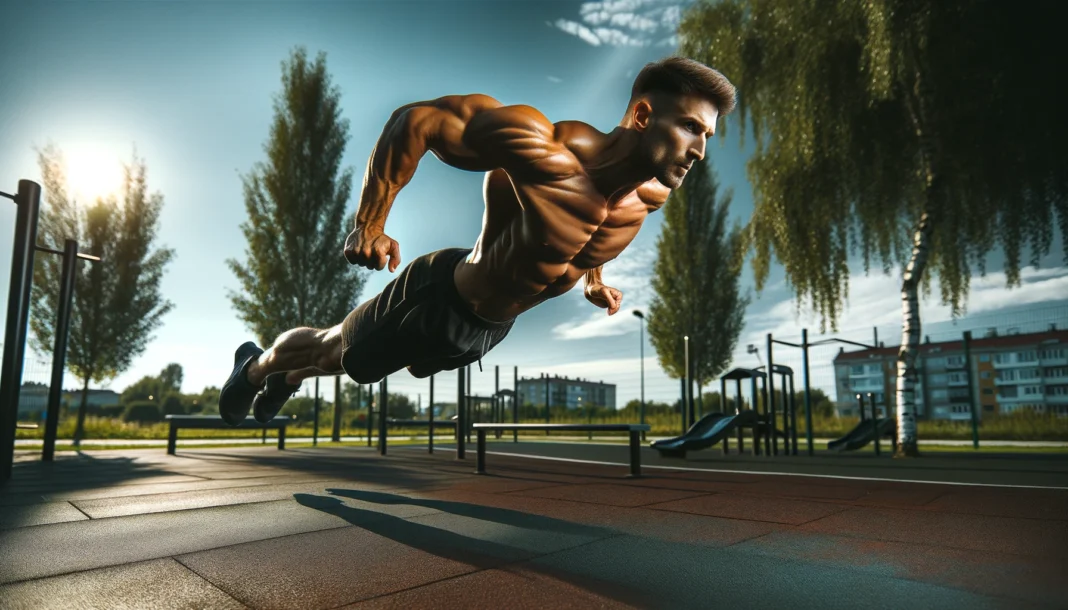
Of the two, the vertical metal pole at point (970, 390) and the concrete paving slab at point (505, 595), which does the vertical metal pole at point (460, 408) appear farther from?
the vertical metal pole at point (970, 390)

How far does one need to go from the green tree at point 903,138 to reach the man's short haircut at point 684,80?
7.68 meters

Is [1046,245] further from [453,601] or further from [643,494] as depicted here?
[453,601]

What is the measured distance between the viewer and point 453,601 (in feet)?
4.78

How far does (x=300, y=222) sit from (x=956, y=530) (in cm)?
1690

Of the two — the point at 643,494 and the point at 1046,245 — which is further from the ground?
the point at 1046,245

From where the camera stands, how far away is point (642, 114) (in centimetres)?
161

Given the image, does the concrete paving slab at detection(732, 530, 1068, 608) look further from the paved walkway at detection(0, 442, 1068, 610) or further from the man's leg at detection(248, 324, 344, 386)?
the man's leg at detection(248, 324, 344, 386)

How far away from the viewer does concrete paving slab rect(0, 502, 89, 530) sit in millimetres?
2525

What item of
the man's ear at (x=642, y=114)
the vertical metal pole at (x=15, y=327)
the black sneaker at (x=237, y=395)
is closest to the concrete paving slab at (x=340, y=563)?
the black sneaker at (x=237, y=395)

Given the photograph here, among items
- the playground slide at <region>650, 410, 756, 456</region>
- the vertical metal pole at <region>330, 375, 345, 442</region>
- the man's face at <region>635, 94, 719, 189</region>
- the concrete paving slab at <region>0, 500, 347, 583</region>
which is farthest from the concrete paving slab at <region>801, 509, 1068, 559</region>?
the vertical metal pole at <region>330, 375, 345, 442</region>

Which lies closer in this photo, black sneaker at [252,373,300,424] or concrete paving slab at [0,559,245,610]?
concrete paving slab at [0,559,245,610]

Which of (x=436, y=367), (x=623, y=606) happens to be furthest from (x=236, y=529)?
(x=623, y=606)

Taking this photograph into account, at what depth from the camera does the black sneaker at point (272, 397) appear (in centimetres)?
263

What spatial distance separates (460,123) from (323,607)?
50.7 inches
